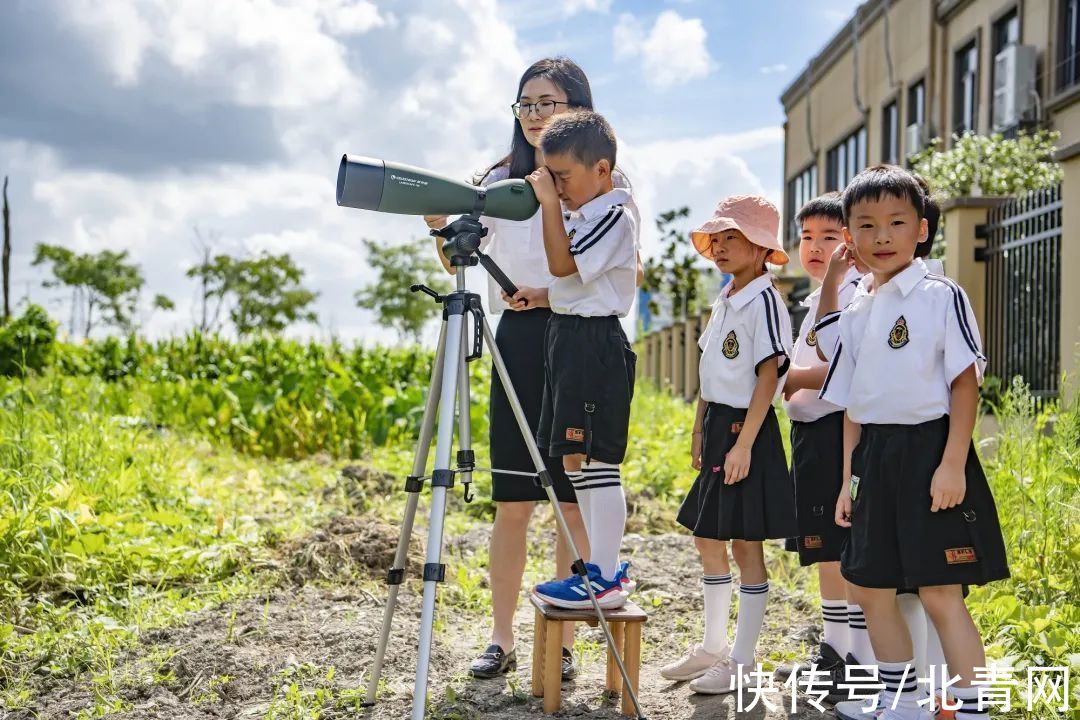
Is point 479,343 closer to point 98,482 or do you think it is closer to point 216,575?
point 216,575

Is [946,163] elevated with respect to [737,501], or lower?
elevated

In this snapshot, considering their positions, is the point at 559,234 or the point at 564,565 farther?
the point at 564,565

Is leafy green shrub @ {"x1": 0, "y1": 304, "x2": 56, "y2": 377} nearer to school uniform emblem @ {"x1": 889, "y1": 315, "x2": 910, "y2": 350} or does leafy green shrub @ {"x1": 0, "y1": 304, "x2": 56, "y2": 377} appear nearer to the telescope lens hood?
the telescope lens hood

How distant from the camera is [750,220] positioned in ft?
10.3

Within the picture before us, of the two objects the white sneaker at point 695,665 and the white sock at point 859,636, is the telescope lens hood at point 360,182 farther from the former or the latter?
the white sock at point 859,636

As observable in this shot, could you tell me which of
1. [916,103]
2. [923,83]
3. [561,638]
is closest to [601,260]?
[561,638]

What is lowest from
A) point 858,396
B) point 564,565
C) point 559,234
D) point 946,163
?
point 564,565

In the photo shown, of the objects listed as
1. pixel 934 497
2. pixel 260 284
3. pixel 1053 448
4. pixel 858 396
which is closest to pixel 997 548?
pixel 934 497

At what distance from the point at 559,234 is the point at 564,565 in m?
1.15

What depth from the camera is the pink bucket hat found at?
10.2 feet

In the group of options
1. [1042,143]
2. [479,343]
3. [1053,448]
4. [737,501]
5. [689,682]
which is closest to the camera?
[479,343]

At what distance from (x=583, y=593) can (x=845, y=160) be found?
20930mm

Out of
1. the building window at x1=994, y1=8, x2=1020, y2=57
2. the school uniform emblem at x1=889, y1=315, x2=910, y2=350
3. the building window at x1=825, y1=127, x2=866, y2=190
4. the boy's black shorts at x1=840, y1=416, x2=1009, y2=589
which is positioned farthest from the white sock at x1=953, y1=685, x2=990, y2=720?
the building window at x1=825, y1=127, x2=866, y2=190

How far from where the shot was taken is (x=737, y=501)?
10.1ft
